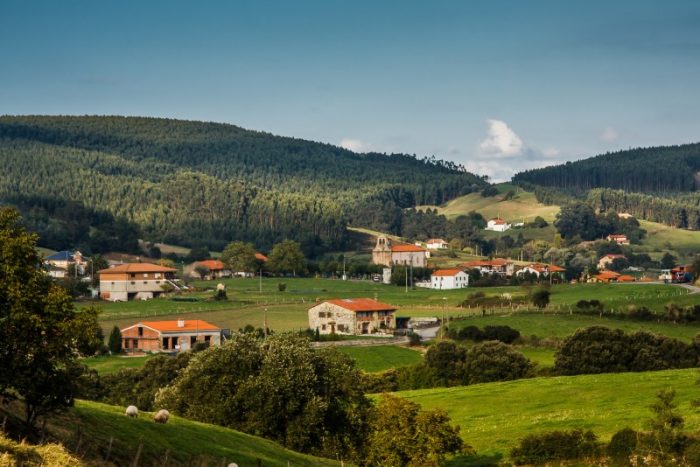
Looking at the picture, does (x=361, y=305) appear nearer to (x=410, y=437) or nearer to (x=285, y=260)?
(x=285, y=260)

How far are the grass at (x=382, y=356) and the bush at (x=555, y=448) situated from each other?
43.0 m

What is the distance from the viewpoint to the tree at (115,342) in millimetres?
101500

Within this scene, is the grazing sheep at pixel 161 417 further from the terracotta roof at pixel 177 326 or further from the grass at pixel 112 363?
the terracotta roof at pixel 177 326

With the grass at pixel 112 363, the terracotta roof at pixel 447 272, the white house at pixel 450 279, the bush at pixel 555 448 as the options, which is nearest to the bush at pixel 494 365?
the grass at pixel 112 363

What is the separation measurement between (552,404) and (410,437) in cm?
1854

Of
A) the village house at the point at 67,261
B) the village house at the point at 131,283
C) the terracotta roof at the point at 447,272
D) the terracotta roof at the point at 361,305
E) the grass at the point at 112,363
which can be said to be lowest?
the grass at the point at 112,363

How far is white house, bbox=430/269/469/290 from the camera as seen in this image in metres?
184

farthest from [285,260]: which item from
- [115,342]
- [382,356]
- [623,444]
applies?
[623,444]

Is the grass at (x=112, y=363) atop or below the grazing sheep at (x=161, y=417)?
below

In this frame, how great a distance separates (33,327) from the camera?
29.7 m

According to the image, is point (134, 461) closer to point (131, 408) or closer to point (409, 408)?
point (131, 408)

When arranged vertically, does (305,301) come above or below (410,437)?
above

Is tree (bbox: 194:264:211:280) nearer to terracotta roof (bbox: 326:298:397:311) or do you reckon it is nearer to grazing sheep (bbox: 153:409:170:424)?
terracotta roof (bbox: 326:298:397:311)

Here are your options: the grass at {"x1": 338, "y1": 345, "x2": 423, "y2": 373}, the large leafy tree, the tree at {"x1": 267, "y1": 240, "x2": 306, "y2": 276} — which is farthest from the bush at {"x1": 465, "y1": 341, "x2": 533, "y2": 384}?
the tree at {"x1": 267, "y1": 240, "x2": 306, "y2": 276}
